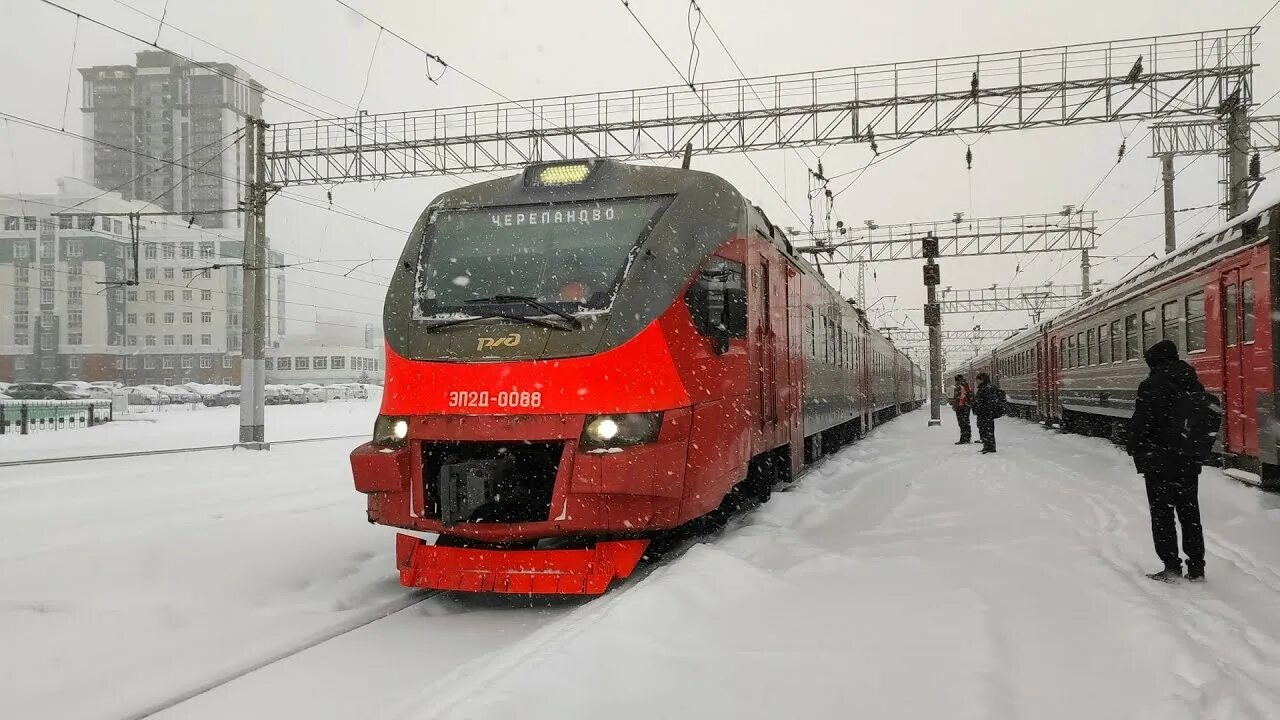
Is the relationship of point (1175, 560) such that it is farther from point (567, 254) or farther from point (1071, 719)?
point (567, 254)

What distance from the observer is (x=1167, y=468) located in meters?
5.59

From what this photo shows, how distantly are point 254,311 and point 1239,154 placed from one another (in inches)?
745

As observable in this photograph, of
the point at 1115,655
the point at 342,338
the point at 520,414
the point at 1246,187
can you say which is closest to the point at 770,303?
the point at 520,414

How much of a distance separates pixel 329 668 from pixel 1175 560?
16.3 feet

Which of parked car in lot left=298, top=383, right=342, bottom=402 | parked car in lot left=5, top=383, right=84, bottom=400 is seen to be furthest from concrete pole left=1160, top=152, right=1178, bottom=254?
parked car in lot left=298, top=383, right=342, bottom=402

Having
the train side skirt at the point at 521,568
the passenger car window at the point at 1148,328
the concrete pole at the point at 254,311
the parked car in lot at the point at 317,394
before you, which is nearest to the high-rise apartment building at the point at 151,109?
the parked car in lot at the point at 317,394

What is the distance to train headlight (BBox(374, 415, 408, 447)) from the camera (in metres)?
5.48

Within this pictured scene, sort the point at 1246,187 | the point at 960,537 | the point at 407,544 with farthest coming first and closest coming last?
1. the point at 1246,187
2. the point at 960,537
3. the point at 407,544

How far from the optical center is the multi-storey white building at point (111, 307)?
65375 millimetres

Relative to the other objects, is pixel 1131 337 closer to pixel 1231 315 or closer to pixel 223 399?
pixel 1231 315

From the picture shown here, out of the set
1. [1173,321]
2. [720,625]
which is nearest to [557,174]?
[720,625]

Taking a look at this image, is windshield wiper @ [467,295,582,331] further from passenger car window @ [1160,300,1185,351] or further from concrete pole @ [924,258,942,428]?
concrete pole @ [924,258,942,428]

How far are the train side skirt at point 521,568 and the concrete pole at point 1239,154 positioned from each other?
615 inches

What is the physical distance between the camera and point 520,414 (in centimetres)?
525
